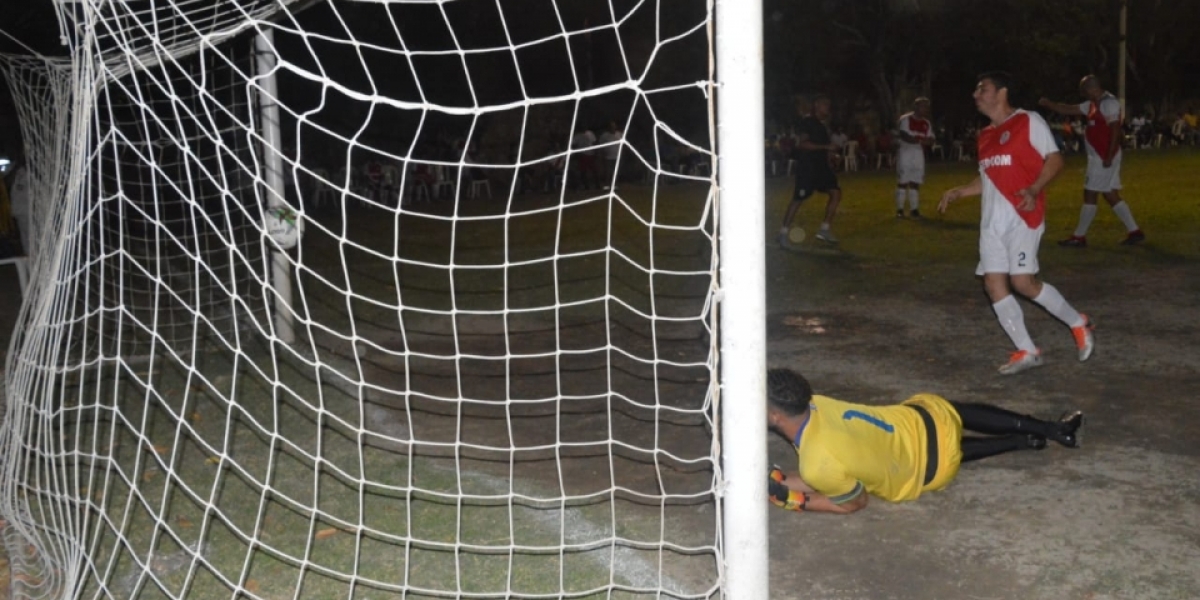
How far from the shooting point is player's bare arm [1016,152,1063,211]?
241 inches

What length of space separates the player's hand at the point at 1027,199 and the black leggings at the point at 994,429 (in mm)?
1655

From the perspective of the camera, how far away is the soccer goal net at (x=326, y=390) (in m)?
3.89

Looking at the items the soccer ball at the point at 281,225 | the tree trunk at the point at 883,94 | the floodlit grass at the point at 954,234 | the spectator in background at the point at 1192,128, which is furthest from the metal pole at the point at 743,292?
the spectator in background at the point at 1192,128

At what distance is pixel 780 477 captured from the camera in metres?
4.47

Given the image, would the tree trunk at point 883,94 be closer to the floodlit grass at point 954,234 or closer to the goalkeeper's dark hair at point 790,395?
the floodlit grass at point 954,234

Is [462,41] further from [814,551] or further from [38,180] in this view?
[814,551]

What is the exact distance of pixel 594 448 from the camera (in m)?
5.49

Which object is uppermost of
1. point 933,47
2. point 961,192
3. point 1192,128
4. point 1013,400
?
point 933,47

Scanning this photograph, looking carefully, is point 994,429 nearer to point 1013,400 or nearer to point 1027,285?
point 1013,400

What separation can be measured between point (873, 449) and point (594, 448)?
1610 millimetres

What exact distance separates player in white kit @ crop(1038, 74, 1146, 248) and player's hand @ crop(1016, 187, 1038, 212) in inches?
208

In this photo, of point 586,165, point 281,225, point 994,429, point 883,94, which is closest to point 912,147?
point 586,165

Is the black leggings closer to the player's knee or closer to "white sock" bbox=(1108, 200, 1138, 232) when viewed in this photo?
the player's knee

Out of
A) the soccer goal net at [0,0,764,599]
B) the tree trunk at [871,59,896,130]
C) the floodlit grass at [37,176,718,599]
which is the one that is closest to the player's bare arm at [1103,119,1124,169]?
the soccer goal net at [0,0,764,599]
